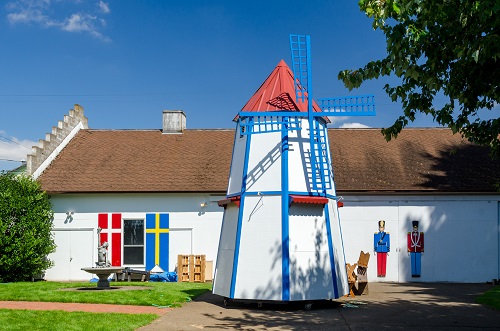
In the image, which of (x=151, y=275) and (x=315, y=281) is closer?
(x=315, y=281)

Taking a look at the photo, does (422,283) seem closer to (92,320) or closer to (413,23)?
(92,320)

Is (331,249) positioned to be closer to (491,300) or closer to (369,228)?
(491,300)

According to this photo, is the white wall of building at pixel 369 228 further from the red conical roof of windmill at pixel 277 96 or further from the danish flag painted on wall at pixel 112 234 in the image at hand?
the red conical roof of windmill at pixel 277 96

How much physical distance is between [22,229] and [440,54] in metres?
18.2

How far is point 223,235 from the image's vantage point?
16906mm

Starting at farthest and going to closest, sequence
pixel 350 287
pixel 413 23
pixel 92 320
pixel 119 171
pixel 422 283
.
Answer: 1. pixel 119 171
2. pixel 422 283
3. pixel 350 287
4. pixel 92 320
5. pixel 413 23

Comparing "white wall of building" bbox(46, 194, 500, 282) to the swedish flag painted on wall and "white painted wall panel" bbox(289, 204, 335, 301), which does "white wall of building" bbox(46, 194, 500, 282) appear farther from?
"white painted wall panel" bbox(289, 204, 335, 301)

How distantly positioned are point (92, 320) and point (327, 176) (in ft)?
23.2

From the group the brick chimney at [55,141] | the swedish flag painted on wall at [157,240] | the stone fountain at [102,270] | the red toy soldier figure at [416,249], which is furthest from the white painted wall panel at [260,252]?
the brick chimney at [55,141]

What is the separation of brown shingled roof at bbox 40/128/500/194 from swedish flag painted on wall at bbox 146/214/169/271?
4.04 feet

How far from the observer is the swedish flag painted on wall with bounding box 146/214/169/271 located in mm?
24312

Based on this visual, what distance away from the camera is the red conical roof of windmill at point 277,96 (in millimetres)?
16531

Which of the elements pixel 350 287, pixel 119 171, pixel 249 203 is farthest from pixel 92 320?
pixel 119 171

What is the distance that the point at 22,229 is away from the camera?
2283 cm
